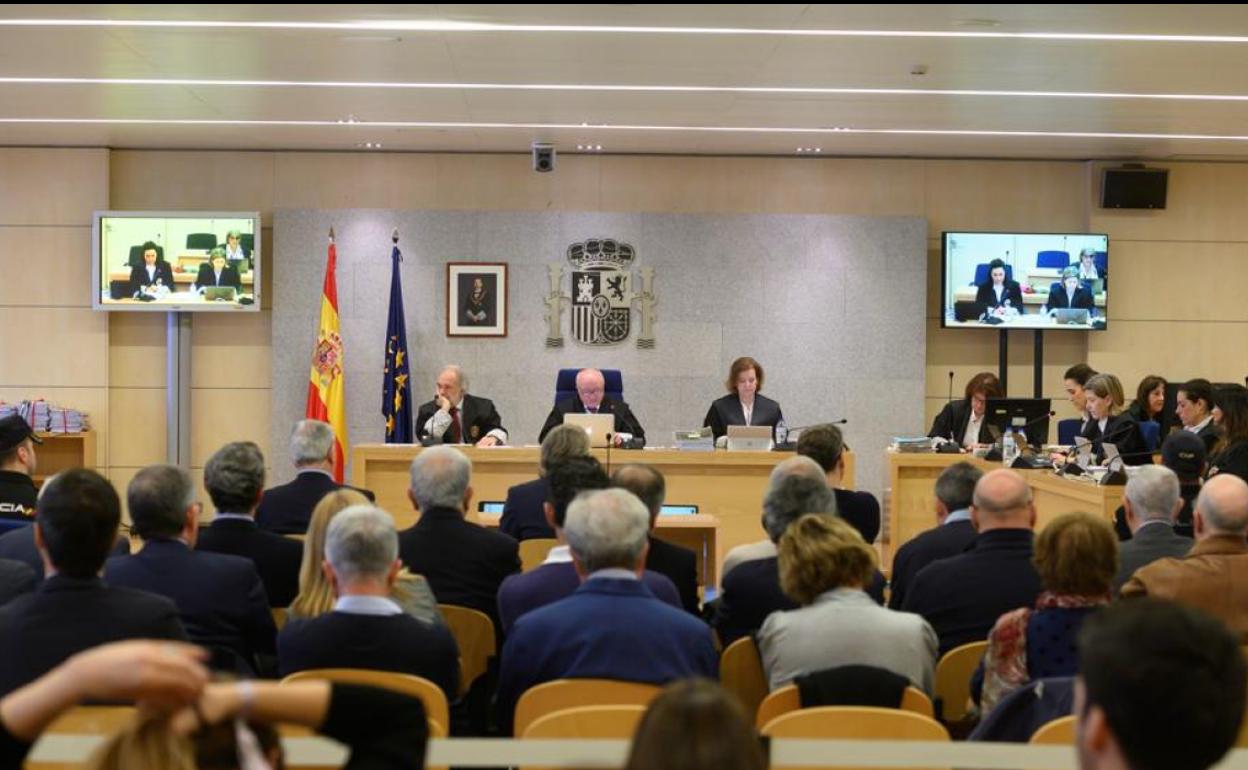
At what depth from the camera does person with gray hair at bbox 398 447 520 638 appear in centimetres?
505

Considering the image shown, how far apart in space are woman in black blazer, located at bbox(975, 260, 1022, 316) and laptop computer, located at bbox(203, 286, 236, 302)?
6.16m

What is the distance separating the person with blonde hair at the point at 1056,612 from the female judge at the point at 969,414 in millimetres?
6496

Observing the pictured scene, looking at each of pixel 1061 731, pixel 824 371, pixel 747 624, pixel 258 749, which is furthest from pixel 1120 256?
pixel 258 749

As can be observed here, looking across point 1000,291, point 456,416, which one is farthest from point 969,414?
point 456,416

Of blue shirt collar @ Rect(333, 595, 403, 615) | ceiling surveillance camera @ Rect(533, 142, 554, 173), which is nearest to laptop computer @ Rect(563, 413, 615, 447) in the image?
ceiling surveillance camera @ Rect(533, 142, 554, 173)

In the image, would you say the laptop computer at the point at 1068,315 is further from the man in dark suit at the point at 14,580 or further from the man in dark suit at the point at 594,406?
the man in dark suit at the point at 14,580

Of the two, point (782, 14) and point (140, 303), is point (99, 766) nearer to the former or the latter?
point (782, 14)

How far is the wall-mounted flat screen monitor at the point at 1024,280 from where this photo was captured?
12.3 meters

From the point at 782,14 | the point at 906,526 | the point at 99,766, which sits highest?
the point at 782,14

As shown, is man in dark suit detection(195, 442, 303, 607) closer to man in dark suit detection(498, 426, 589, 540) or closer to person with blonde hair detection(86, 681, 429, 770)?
man in dark suit detection(498, 426, 589, 540)

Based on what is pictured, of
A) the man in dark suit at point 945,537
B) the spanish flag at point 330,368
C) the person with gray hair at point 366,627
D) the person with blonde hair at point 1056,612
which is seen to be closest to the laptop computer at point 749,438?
the man in dark suit at point 945,537

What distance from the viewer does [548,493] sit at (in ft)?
20.5

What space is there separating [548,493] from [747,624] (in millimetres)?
1760

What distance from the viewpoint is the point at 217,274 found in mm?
12102
